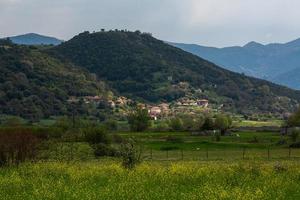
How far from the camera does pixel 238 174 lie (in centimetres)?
3400

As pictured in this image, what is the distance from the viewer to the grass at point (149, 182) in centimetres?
2448

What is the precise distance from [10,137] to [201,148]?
147 ft

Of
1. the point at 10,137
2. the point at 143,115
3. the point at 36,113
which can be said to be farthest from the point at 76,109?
the point at 10,137

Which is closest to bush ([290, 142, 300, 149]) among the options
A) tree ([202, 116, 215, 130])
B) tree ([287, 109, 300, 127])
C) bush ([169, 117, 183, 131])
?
tree ([287, 109, 300, 127])

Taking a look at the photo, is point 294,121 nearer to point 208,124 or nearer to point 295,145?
point 208,124

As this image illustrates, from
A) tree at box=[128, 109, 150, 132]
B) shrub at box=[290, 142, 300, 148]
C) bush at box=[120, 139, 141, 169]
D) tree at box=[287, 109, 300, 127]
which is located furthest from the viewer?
tree at box=[128, 109, 150, 132]

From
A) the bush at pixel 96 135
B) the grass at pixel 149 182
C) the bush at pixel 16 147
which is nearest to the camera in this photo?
the grass at pixel 149 182

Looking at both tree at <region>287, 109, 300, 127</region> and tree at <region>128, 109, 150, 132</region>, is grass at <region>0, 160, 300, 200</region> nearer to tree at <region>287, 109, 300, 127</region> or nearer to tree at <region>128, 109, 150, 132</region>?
tree at <region>287, 109, 300, 127</region>

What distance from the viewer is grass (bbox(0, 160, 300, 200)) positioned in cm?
2448

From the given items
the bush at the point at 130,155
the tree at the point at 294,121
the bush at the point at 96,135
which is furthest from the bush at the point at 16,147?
the tree at the point at 294,121

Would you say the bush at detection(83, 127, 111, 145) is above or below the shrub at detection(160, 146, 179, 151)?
above

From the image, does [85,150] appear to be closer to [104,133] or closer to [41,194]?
[104,133]

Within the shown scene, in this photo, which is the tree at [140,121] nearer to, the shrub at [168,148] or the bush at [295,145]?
the shrub at [168,148]

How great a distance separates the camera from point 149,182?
29969 mm
